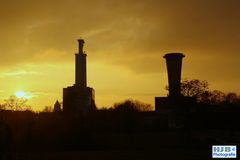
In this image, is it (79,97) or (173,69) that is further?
(173,69)

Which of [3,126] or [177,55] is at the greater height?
[177,55]

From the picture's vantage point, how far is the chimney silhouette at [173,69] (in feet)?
584

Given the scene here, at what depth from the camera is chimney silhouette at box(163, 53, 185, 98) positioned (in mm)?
178012

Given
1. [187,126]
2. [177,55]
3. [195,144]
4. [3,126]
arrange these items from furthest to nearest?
[177,55]
[187,126]
[195,144]
[3,126]

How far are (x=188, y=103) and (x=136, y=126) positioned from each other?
16.9 metres

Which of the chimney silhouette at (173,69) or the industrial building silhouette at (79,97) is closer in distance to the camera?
the industrial building silhouette at (79,97)

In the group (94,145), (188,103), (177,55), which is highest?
(177,55)

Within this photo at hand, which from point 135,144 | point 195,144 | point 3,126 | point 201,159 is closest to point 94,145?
point 135,144

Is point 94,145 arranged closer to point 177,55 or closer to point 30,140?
point 30,140

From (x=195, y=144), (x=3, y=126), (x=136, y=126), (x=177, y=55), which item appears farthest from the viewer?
(x=177, y=55)

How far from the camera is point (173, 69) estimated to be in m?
190

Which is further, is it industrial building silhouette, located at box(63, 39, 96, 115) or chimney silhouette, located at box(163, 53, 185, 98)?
chimney silhouette, located at box(163, 53, 185, 98)

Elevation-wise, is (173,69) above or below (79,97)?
above

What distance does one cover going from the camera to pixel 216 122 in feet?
402
